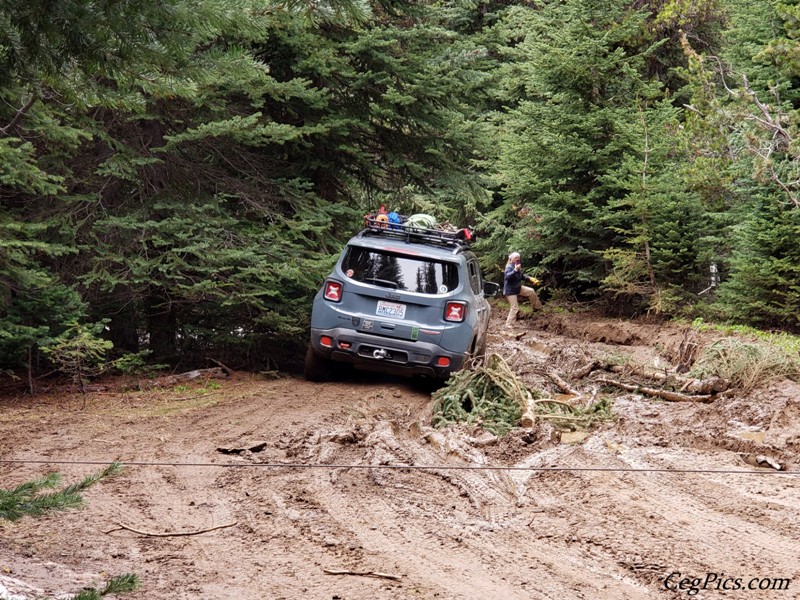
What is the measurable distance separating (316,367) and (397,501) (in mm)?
5731

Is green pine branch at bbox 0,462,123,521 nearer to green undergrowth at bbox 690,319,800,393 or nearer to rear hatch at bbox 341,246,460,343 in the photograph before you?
rear hatch at bbox 341,246,460,343

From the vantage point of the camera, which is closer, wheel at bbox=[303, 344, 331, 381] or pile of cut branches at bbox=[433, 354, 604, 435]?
pile of cut branches at bbox=[433, 354, 604, 435]

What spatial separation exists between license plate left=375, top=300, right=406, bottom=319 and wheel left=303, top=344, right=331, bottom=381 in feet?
4.25

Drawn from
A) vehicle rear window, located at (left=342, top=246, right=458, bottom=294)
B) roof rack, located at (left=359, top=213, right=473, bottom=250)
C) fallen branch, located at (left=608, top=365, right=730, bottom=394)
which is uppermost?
roof rack, located at (left=359, top=213, right=473, bottom=250)

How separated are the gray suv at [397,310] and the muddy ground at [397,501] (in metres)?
0.87

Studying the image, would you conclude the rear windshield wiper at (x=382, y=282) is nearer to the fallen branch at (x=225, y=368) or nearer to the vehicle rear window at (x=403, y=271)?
the vehicle rear window at (x=403, y=271)

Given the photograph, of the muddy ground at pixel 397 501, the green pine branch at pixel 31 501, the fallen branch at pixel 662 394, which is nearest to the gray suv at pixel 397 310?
the muddy ground at pixel 397 501

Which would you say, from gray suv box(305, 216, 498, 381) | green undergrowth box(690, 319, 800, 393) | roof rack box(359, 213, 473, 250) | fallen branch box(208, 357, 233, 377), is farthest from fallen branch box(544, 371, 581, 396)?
fallen branch box(208, 357, 233, 377)

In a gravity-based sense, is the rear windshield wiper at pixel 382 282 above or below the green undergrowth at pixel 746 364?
above

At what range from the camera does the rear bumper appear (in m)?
11.0

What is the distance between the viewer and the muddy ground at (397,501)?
4.97m

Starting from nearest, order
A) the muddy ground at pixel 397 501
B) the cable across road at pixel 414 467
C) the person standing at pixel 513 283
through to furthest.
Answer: the muddy ground at pixel 397 501
the cable across road at pixel 414 467
the person standing at pixel 513 283

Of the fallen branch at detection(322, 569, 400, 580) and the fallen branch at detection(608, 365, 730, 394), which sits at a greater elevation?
the fallen branch at detection(608, 365, 730, 394)

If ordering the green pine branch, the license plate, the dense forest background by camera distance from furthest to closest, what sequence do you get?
the license plate → the dense forest background → the green pine branch
